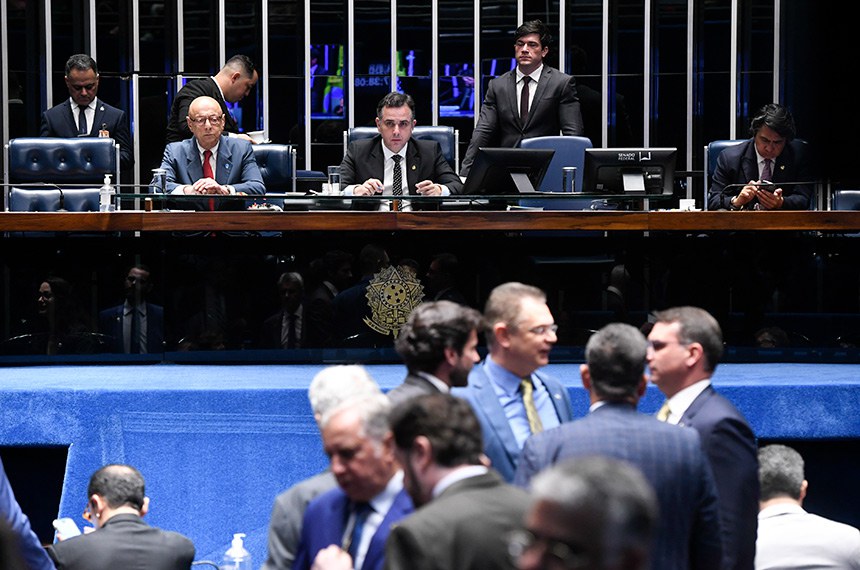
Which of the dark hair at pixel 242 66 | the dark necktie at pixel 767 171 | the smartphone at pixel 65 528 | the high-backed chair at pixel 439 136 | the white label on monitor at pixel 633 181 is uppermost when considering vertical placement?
the dark hair at pixel 242 66

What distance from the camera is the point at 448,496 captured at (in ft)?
8.98

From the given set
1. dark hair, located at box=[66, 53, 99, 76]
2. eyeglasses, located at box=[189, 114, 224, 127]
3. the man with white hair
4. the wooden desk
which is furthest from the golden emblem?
dark hair, located at box=[66, 53, 99, 76]

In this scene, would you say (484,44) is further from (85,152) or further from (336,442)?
(336,442)

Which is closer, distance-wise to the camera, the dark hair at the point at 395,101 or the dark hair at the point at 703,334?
Answer: the dark hair at the point at 703,334

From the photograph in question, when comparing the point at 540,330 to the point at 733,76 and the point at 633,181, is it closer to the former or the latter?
the point at 633,181

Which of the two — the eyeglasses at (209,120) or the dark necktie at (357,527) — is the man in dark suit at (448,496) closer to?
the dark necktie at (357,527)

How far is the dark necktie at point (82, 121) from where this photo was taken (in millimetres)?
9195

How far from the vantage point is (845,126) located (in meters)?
11.3

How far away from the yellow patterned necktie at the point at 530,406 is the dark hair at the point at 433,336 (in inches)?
13.9

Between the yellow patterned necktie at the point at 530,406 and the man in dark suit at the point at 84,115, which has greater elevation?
the man in dark suit at the point at 84,115

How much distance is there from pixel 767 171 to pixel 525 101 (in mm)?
1699

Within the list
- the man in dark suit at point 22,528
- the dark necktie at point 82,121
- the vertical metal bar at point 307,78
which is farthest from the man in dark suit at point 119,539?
the vertical metal bar at point 307,78

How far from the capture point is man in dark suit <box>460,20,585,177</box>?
841 cm

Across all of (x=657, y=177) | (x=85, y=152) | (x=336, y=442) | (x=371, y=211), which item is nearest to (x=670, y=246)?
(x=657, y=177)
